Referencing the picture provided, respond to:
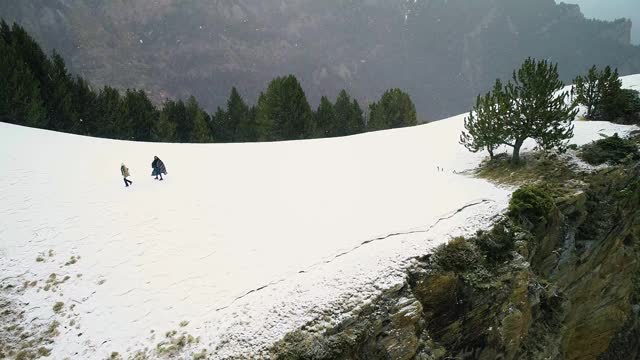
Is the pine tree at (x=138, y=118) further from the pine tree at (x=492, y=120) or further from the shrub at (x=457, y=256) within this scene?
the shrub at (x=457, y=256)

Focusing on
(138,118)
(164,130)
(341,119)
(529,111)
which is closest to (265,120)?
(164,130)

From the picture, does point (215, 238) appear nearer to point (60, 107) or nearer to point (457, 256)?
point (457, 256)

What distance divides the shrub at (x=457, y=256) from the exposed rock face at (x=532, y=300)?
6 centimetres

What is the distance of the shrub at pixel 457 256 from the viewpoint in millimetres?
13688

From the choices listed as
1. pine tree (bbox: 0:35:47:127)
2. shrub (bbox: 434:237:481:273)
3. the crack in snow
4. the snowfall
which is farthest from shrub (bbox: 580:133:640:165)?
pine tree (bbox: 0:35:47:127)

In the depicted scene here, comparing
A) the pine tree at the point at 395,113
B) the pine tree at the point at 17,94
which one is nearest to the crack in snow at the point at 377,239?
the pine tree at the point at 17,94

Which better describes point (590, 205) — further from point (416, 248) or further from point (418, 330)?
point (418, 330)

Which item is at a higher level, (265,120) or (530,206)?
(265,120)

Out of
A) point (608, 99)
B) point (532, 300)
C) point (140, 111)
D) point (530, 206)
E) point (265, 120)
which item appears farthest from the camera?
point (140, 111)

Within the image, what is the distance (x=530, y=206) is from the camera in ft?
52.9

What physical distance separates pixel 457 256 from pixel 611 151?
14.2m

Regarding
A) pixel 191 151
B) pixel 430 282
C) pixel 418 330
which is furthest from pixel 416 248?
pixel 191 151

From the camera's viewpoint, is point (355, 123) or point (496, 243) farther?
point (355, 123)

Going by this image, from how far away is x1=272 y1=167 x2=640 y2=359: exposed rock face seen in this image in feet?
38.4
